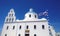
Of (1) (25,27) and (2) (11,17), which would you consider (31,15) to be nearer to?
(1) (25,27)

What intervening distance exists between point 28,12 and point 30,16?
4.66 feet

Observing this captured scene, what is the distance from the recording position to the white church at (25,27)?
25641 mm

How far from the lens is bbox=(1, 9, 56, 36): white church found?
25.6 meters

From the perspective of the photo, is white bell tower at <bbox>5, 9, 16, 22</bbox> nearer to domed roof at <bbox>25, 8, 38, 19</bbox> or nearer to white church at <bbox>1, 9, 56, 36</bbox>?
white church at <bbox>1, 9, 56, 36</bbox>

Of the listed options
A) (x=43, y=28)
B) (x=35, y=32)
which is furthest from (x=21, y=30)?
(x=43, y=28)

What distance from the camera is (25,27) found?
26.4 m

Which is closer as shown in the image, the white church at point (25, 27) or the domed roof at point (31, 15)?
the white church at point (25, 27)

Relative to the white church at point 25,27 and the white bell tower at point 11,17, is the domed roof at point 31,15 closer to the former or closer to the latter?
the white church at point 25,27

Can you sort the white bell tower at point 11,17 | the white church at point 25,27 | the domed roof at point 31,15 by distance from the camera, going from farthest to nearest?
the domed roof at point 31,15, the white bell tower at point 11,17, the white church at point 25,27

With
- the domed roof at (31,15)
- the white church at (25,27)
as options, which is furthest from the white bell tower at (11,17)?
the domed roof at (31,15)

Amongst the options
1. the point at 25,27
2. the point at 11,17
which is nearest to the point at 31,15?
the point at 25,27

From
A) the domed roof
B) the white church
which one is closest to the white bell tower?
the white church

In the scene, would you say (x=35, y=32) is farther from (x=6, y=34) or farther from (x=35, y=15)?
(x=6, y=34)

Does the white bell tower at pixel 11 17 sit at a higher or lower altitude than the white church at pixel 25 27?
higher
